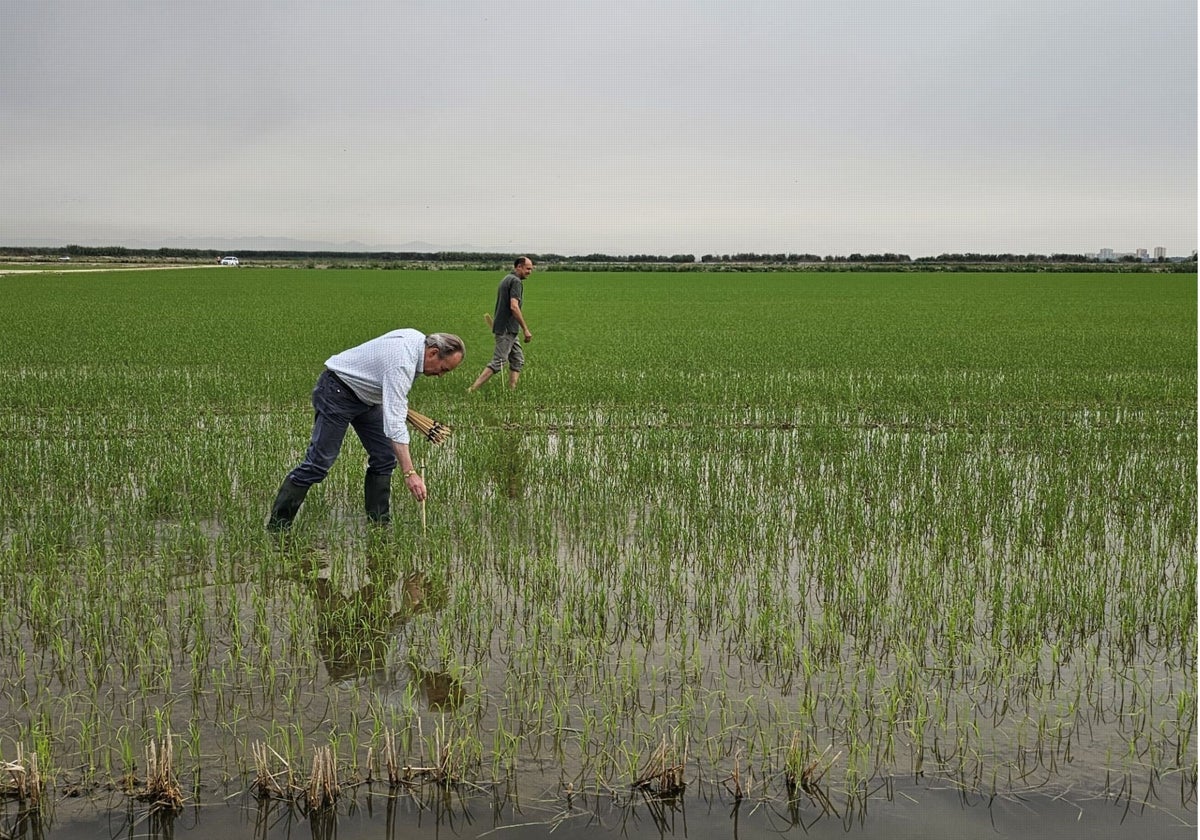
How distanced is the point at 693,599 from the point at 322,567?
7.09 feet

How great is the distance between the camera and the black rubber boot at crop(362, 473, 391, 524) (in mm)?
6594

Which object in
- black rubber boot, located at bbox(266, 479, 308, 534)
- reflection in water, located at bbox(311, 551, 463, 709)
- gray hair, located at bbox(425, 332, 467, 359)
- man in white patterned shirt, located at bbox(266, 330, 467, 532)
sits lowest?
reflection in water, located at bbox(311, 551, 463, 709)

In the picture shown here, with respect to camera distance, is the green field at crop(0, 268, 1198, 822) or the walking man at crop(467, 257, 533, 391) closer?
the green field at crop(0, 268, 1198, 822)

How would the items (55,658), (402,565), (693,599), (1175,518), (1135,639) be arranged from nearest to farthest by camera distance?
(55,658)
(1135,639)
(693,599)
(402,565)
(1175,518)

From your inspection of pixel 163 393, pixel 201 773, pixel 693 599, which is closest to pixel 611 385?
pixel 163 393

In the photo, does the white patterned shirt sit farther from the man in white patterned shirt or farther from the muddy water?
the muddy water

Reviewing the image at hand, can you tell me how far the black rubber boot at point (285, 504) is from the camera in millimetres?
6332

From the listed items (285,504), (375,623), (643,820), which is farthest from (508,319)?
(643,820)

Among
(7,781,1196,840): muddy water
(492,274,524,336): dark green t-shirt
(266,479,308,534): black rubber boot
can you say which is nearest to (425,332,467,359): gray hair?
(266,479,308,534): black rubber boot

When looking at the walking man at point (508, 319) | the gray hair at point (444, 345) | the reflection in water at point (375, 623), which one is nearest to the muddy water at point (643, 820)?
the reflection in water at point (375, 623)

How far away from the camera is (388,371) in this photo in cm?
568

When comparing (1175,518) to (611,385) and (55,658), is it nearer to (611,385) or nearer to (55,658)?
(55,658)

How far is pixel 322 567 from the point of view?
5.89 metres

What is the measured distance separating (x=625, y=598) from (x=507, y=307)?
294 inches
